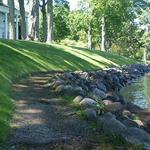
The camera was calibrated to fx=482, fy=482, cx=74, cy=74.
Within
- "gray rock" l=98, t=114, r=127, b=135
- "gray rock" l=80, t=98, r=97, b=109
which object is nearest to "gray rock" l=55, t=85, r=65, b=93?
"gray rock" l=80, t=98, r=97, b=109

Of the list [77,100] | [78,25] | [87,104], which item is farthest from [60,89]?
[78,25]

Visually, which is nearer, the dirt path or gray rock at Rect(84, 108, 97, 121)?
the dirt path

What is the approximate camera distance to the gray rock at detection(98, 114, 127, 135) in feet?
34.3

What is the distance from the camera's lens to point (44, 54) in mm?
29812

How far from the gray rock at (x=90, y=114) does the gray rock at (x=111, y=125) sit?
0.49 metres

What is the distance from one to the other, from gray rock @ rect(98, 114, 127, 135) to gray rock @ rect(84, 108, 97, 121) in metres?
0.49

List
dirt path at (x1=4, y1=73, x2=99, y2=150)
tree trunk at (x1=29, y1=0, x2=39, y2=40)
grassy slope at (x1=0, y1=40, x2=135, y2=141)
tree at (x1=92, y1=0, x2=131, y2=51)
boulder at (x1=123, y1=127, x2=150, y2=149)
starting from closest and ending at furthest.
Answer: boulder at (x1=123, y1=127, x2=150, y2=149)
dirt path at (x1=4, y1=73, x2=99, y2=150)
grassy slope at (x1=0, y1=40, x2=135, y2=141)
tree trunk at (x1=29, y1=0, x2=39, y2=40)
tree at (x1=92, y1=0, x2=131, y2=51)

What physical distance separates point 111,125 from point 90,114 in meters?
1.43

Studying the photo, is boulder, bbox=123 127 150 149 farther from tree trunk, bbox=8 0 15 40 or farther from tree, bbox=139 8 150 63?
tree, bbox=139 8 150 63

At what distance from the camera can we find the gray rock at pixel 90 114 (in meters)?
12.0

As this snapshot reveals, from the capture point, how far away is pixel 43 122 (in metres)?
11.7

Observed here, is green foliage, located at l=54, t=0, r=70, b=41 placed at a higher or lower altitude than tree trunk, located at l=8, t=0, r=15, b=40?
lower

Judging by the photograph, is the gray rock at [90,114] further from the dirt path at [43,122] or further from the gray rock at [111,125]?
the gray rock at [111,125]

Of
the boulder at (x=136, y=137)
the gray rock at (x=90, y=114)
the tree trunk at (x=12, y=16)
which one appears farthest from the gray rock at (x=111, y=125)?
the tree trunk at (x=12, y=16)
